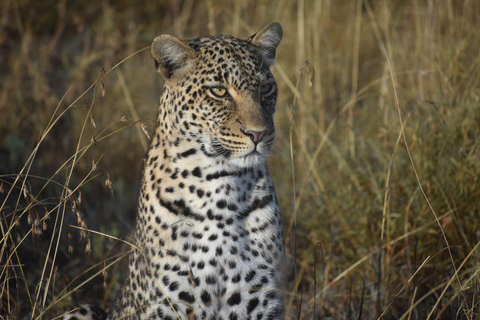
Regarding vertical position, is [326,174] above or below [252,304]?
above

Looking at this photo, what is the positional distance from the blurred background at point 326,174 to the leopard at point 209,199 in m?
0.21

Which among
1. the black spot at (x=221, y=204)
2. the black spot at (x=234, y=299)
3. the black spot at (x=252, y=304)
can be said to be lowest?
the black spot at (x=252, y=304)

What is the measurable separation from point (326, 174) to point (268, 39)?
161 cm

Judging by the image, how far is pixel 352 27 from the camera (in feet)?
26.1

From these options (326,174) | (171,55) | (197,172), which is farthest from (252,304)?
(326,174)

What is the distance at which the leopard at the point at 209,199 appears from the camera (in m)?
3.27

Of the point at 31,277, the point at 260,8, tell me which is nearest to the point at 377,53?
the point at 260,8

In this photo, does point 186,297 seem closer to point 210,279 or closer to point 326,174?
point 210,279

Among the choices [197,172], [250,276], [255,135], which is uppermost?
[255,135]

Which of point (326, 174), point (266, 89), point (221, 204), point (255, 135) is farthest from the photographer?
point (326, 174)

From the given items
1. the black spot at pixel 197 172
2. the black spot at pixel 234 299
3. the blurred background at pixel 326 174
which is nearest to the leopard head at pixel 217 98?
the black spot at pixel 197 172

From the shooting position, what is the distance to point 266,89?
3.58 m

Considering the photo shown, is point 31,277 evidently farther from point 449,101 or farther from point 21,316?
point 449,101

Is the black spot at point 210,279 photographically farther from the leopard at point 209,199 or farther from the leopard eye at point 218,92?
the leopard eye at point 218,92
